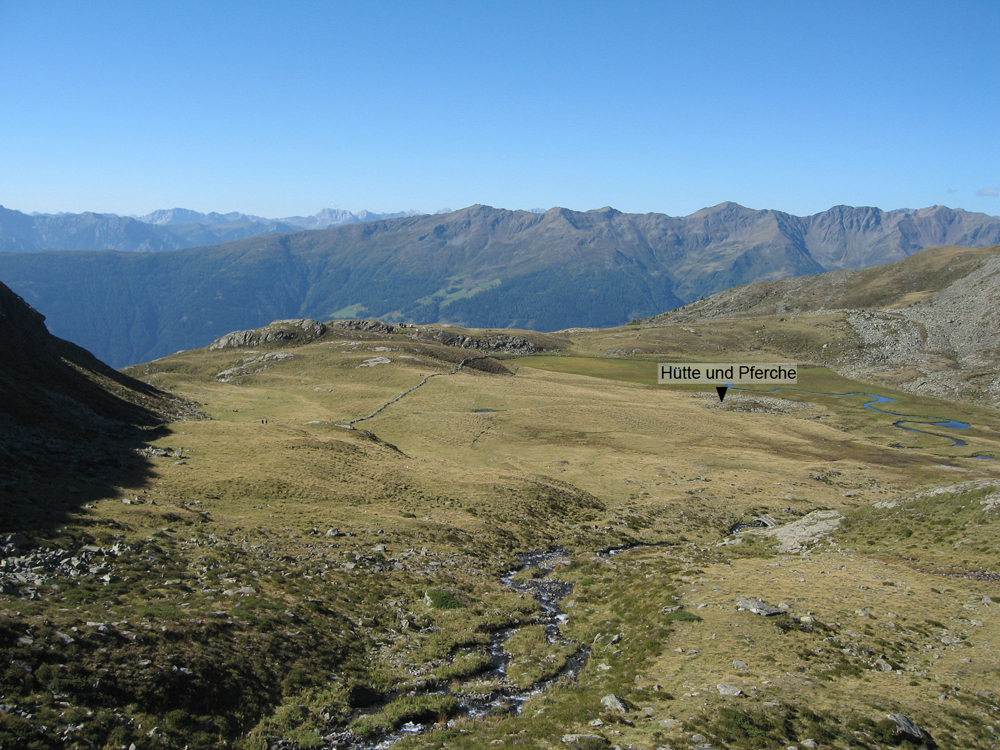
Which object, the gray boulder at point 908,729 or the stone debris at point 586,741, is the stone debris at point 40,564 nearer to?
the stone debris at point 586,741

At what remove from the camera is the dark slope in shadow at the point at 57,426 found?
33644mm

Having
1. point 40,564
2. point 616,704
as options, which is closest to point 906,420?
point 616,704

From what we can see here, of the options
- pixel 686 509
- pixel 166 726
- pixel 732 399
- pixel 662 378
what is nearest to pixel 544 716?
pixel 166 726

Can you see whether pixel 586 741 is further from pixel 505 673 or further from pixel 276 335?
pixel 276 335

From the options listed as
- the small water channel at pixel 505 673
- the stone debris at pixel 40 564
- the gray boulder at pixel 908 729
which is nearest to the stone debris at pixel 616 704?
the small water channel at pixel 505 673

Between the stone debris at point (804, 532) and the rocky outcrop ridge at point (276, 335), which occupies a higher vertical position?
the rocky outcrop ridge at point (276, 335)

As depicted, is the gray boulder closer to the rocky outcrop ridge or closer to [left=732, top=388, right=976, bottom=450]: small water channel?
[left=732, top=388, right=976, bottom=450]: small water channel

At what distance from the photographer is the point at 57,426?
49.4 metres

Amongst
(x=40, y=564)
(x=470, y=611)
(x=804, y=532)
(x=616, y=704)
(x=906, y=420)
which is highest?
(x=40, y=564)

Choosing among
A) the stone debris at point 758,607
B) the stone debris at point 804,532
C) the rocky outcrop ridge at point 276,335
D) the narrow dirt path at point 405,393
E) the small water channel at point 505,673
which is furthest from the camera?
the rocky outcrop ridge at point 276,335

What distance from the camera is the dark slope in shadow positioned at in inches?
1325

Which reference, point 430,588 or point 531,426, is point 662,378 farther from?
point 430,588

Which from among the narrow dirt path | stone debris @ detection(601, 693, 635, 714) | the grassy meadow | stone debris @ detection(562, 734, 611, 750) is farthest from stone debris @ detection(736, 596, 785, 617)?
the narrow dirt path

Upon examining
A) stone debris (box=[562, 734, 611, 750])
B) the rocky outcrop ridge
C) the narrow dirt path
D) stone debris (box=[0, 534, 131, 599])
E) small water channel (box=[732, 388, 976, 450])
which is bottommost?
small water channel (box=[732, 388, 976, 450])
